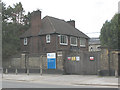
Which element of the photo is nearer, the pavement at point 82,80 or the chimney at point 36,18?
the pavement at point 82,80

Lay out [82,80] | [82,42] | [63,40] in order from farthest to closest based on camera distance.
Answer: [82,42], [63,40], [82,80]

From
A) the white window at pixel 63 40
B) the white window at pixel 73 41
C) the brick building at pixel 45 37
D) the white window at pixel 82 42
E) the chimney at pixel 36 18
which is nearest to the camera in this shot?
the brick building at pixel 45 37

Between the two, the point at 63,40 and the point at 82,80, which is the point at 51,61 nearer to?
the point at 82,80

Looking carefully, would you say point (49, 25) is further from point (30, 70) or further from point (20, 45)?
point (30, 70)

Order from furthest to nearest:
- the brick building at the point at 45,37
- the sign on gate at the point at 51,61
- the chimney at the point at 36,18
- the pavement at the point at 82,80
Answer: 1. the chimney at the point at 36,18
2. the brick building at the point at 45,37
3. the sign on gate at the point at 51,61
4. the pavement at the point at 82,80

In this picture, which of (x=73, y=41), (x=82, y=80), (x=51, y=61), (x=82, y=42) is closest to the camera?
(x=82, y=80)

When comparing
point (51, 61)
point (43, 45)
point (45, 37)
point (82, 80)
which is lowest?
point (82, 80)

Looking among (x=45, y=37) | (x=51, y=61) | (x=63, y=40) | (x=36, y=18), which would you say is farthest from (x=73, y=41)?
(x=51, y=61)

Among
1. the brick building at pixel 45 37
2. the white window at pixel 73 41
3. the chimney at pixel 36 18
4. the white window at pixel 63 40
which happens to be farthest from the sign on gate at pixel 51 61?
the white window at pixel 73 41

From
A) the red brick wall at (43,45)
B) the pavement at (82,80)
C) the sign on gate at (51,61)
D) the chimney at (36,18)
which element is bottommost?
the pavement at (82,80)

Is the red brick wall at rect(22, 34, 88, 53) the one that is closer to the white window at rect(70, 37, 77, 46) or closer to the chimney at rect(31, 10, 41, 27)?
the white window at rect(70, 37, 77, 46)

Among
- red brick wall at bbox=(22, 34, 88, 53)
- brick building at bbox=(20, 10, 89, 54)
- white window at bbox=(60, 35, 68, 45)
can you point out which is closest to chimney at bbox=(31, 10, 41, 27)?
brick building at bbox=(20, 10, 89, 54)

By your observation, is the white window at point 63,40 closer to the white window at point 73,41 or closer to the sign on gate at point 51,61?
the white window at point 73,41

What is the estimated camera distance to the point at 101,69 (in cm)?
2070
